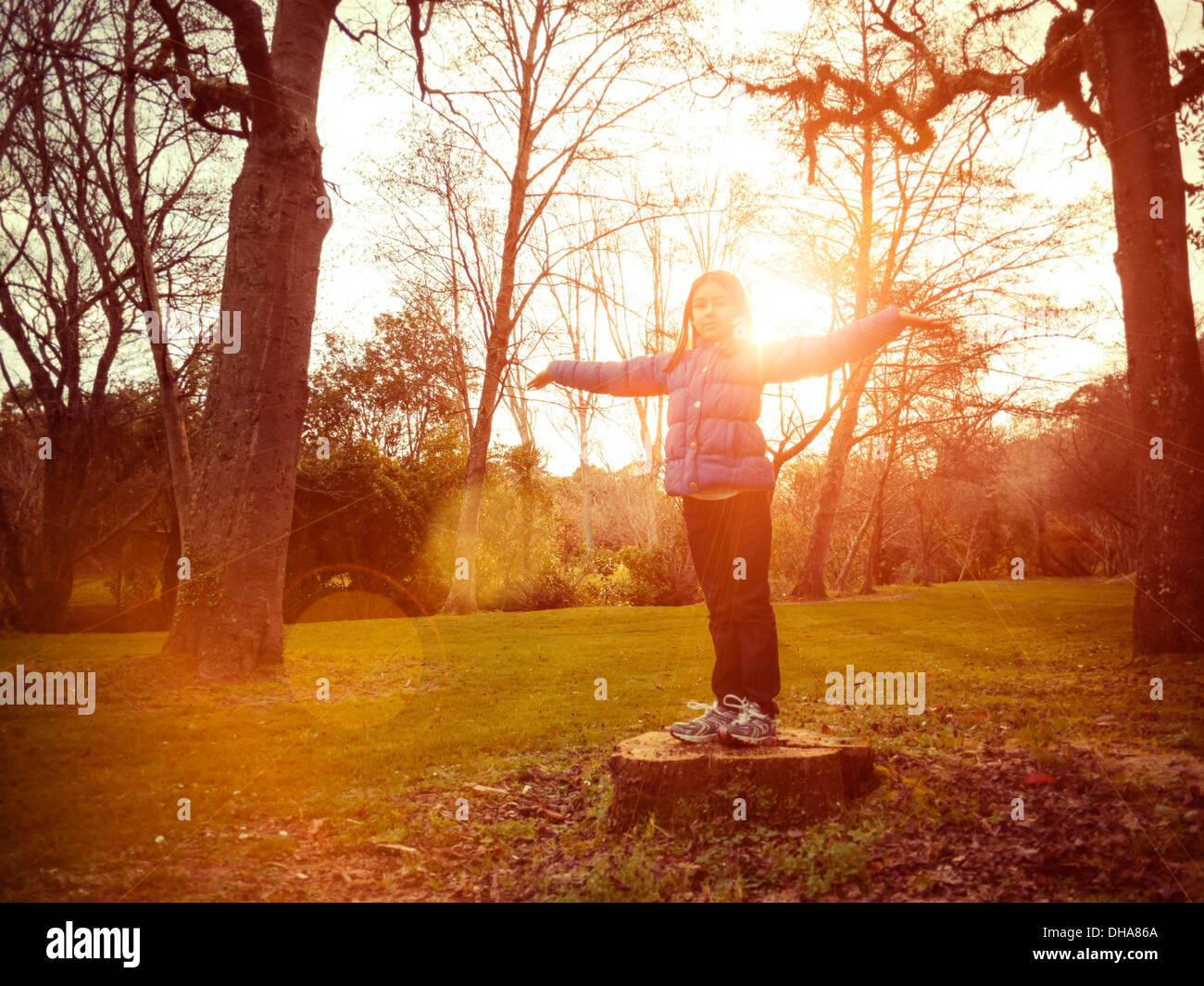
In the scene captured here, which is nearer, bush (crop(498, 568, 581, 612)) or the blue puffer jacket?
the blue puffer jacket

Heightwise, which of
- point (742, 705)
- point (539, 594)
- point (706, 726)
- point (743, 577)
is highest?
point (743, 577)

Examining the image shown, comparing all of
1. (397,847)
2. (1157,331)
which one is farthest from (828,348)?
(1157,331)

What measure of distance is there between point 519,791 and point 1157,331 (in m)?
6.33

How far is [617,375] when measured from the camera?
4.38 m

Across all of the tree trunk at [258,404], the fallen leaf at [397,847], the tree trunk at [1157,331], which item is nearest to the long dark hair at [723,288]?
the fallen leaf at [397,847]

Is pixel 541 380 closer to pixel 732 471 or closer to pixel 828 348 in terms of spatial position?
pixel 732 471

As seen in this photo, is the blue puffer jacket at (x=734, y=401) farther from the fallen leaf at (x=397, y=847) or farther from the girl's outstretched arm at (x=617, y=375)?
the fallen leaf at (x=397, y=847)

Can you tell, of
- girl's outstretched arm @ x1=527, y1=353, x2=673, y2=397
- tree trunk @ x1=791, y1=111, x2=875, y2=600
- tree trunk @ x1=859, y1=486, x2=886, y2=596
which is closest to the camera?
girl's outstretched arm @ x1=527, y1=353, x2=673, y2=397

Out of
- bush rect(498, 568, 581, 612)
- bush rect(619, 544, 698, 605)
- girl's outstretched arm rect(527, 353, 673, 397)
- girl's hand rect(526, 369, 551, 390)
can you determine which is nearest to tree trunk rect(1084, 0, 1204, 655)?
girl's outstretched arm rect(527, 353, 673, 397)

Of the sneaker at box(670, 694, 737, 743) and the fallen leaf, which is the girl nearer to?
the sneaker at box(670, 694, 737, 743)

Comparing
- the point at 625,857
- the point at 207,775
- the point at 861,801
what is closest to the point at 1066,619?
the point at 861,801

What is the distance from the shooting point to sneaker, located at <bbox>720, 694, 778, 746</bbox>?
12.9 ft
